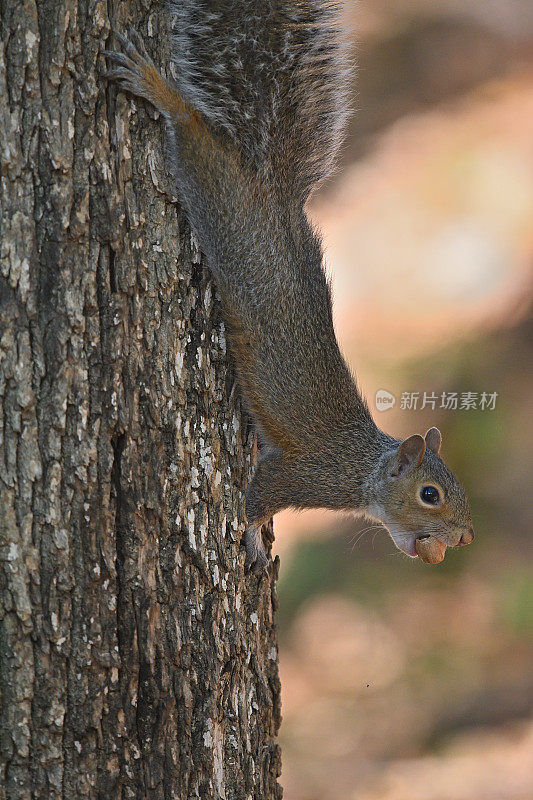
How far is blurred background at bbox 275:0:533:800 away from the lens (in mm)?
4008

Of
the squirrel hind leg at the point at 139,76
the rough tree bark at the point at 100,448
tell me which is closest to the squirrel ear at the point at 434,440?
the rough tree bark at the point at 100,448

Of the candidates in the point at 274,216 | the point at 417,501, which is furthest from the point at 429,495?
the point at 274,216

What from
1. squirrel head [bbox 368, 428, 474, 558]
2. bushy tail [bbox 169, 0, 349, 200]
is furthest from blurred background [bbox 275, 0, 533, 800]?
bushy tail [bbox 169, 0, 349, 200]

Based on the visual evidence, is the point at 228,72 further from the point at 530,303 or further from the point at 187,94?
the point at 530,303

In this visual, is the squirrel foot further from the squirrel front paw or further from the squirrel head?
the squirrel front paw

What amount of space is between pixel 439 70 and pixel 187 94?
3.71m

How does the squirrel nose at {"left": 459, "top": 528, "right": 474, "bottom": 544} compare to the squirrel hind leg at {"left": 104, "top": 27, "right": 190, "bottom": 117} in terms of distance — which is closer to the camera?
the squirrel hind leg at {"left": 104, "top": 27, "right": 190, "bottom": 117}

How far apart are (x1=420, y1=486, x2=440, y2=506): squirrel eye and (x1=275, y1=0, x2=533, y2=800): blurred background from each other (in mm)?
1525

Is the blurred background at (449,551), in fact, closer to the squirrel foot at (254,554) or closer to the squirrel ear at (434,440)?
the squirrel ear at (434,440)

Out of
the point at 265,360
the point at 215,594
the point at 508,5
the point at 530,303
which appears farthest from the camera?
the point at 508,5

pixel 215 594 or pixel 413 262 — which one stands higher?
pixel 413 262

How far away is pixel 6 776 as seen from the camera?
57.7 inches

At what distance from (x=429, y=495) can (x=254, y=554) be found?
701mm

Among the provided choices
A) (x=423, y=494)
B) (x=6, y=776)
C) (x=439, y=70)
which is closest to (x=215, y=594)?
(x=6, y=776)
